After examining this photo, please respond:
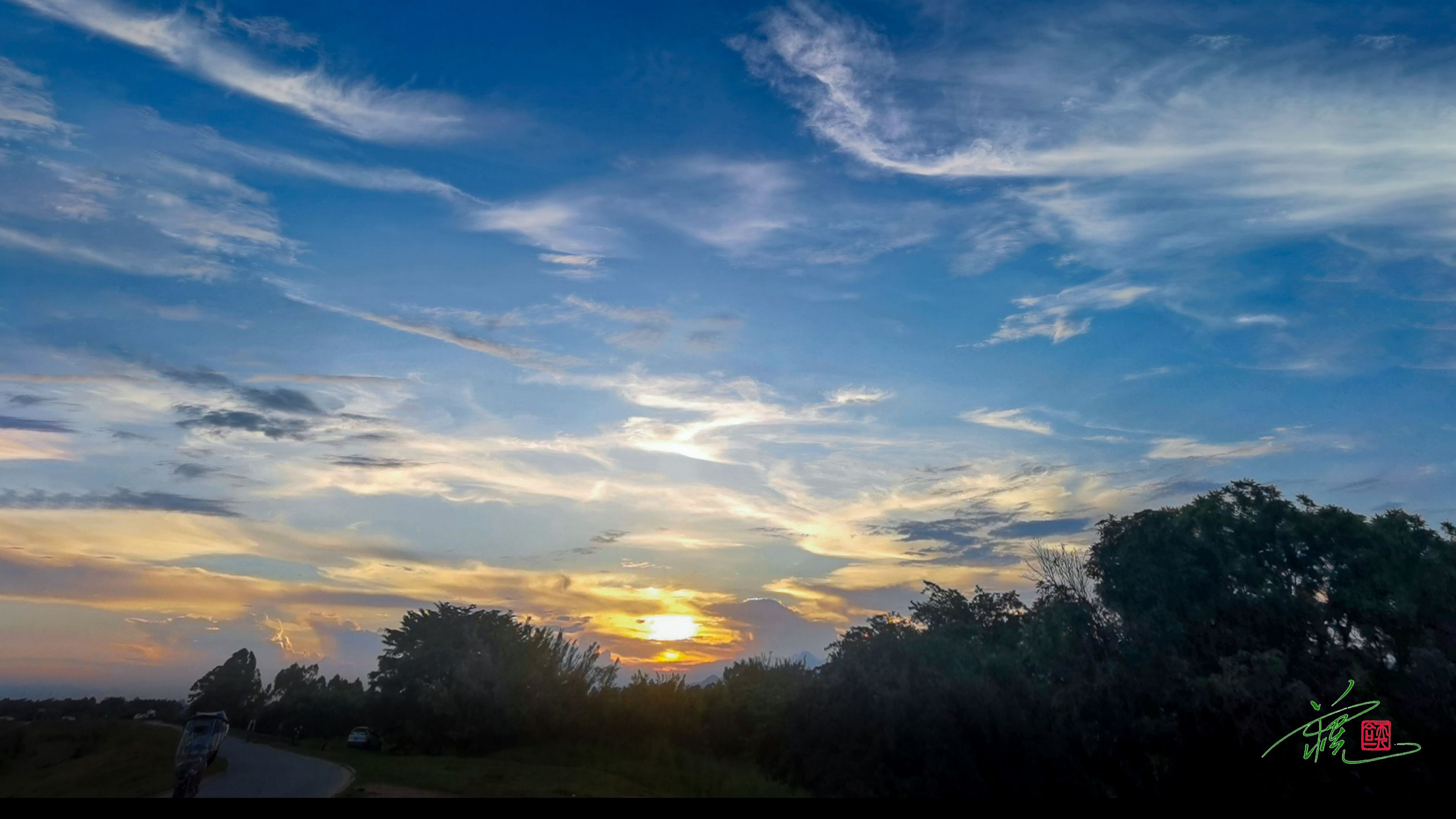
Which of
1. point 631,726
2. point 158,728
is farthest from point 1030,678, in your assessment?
point 158,728

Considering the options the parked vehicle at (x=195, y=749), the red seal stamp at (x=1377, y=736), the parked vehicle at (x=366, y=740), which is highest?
the parked vehicle at (x=195, y=749)

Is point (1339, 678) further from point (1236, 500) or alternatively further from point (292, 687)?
point (292, 687)

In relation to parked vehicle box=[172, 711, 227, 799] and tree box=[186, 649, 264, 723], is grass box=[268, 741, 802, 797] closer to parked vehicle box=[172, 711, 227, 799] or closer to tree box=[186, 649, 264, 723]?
parked vehicle box=[172, 711, 227, 799]

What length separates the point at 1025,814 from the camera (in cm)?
532

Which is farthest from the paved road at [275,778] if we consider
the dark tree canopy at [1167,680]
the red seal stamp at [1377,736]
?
the red seal stamp at [1377,736]

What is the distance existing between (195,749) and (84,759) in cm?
3051

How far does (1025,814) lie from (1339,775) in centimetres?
2259
